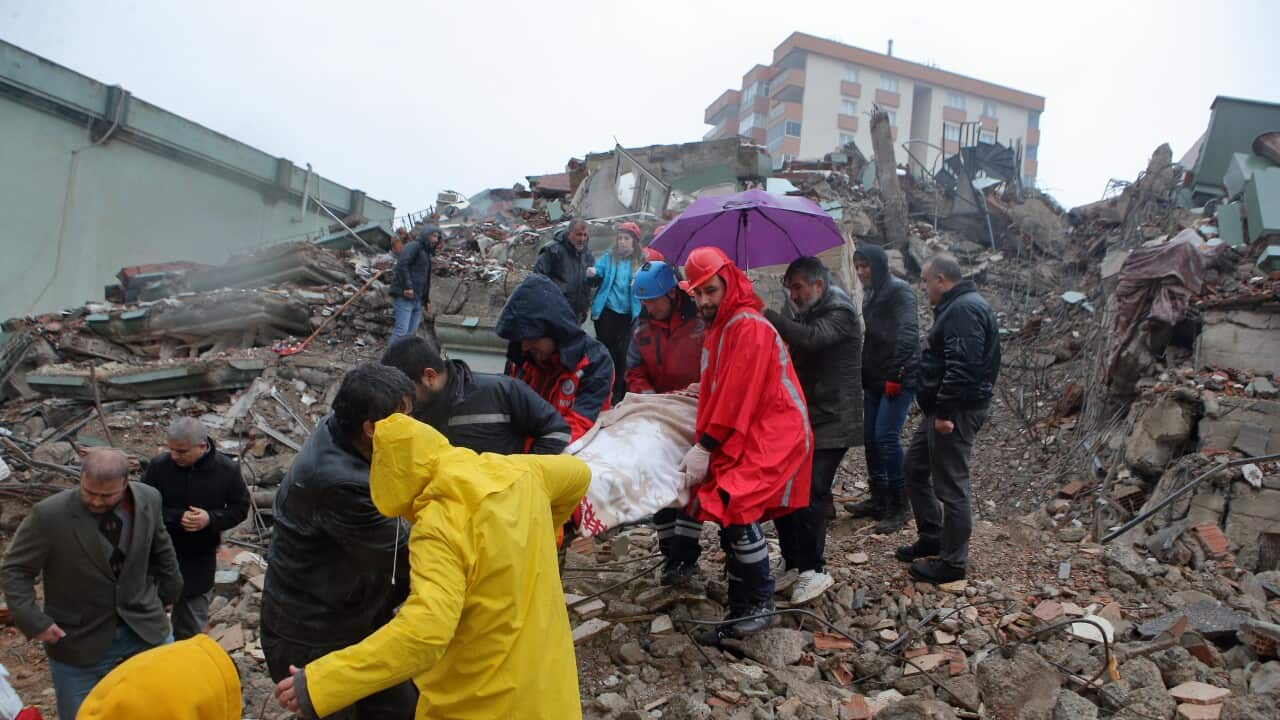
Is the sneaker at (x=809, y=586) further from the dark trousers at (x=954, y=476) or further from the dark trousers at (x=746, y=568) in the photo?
the dark trousers at (x=954, y=476)

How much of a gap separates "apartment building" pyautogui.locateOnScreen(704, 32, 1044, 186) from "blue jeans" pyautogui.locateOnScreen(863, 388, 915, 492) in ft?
138

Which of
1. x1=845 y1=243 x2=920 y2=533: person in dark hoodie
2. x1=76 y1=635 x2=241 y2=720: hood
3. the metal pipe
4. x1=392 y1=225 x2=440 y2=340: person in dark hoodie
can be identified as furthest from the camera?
x1=392 y1=225 x2=440 y2=340: person in dark hoodie

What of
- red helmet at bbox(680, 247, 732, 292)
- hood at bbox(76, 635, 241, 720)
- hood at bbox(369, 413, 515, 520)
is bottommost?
hood at bbox(76, 635, 241, 720)

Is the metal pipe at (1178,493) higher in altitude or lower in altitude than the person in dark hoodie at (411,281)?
→ lower

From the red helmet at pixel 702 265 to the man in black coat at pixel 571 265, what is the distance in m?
2.79

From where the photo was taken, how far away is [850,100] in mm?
47094

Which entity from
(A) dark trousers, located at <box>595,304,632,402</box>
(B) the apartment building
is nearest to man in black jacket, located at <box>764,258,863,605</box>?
(A) dark trousers, located at <box>595,304,632,402</box>

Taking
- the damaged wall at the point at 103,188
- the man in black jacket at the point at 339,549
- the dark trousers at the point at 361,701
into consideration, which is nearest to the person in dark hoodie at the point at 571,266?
the man in black jacket at the point at 339,549

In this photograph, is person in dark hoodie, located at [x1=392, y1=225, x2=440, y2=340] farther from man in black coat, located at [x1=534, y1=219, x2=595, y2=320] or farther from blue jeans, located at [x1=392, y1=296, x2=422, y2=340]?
man in black coat, located at [x1=534, y1=219, x2=595, y2=320]

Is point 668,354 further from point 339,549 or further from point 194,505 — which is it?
point 194,505

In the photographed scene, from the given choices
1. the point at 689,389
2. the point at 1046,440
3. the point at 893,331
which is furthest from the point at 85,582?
the point at 1046,440

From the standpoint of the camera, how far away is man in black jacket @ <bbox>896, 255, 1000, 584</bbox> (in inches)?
158

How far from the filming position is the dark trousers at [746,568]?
11.4 ft

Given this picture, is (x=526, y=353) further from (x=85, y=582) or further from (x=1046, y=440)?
(x=1046, y=440)
